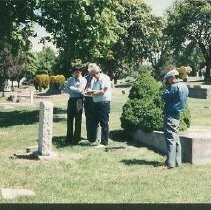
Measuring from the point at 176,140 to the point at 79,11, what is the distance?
1096 centimetres

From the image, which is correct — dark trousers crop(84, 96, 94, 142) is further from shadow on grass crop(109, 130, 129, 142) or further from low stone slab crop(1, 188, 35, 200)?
low stone slab crop(1, 188, 35, 200)

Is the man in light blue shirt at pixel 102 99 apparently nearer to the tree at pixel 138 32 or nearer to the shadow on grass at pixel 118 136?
the shadow on grass at pixel 118 136

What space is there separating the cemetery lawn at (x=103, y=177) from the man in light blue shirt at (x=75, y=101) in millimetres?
407

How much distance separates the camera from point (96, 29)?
67.8 feet

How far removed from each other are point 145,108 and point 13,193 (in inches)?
229

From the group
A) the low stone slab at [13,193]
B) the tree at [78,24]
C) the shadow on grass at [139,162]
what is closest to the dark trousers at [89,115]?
the shadow on grass at [139,162]

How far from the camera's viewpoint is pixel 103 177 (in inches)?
363

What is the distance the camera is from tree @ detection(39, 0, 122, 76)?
2003cm

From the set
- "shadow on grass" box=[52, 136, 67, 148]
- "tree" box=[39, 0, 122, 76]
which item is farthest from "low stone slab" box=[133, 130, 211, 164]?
"tree" box=[39, 0, 122, 76]

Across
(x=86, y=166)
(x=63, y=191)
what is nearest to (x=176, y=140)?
(x=86, y=166)

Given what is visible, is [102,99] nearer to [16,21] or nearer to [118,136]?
[118,136]

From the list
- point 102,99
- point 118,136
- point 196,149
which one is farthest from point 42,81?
point 196,149

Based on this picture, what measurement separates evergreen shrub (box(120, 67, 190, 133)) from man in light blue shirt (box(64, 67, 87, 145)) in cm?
134
